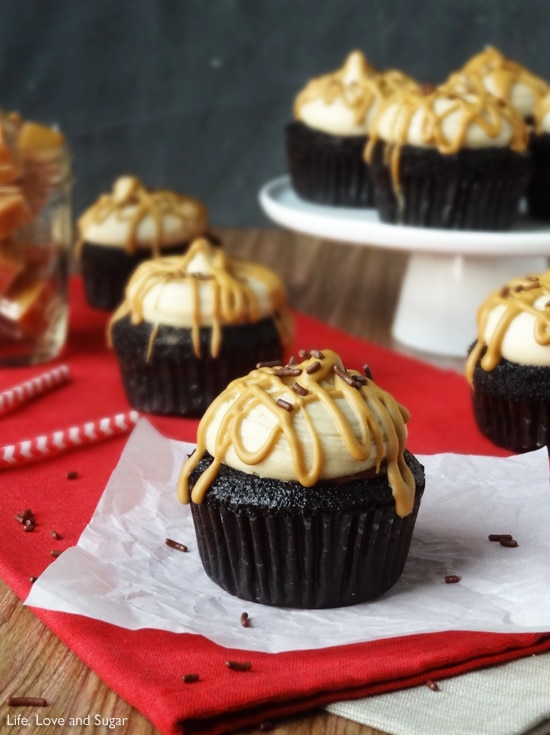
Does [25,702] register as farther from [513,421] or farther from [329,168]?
[329,168]

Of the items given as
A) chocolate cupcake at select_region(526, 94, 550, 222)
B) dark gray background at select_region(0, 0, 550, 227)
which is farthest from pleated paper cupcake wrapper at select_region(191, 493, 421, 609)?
dark gray background at select_region(0, 0, 550, 227)

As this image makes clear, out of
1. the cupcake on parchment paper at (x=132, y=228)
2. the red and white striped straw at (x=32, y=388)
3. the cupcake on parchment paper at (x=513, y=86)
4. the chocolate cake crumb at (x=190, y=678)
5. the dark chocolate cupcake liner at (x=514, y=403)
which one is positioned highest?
the cupcake on parchment paper at (x=513, y=86)

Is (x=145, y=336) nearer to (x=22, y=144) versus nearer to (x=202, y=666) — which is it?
(x=22, y=144)

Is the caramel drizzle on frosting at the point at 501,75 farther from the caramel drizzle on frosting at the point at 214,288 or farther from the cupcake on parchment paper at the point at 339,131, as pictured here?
the caramel drizzle on frosting at the point at 214,288

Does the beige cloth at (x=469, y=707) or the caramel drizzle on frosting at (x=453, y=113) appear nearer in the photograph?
the beige cloth at (x=469, y=707)

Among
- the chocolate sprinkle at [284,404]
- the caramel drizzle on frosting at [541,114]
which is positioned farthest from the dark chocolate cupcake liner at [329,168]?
the chocolate sprinkle at [284,404]

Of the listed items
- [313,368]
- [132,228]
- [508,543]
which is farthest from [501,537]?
[132,228]
